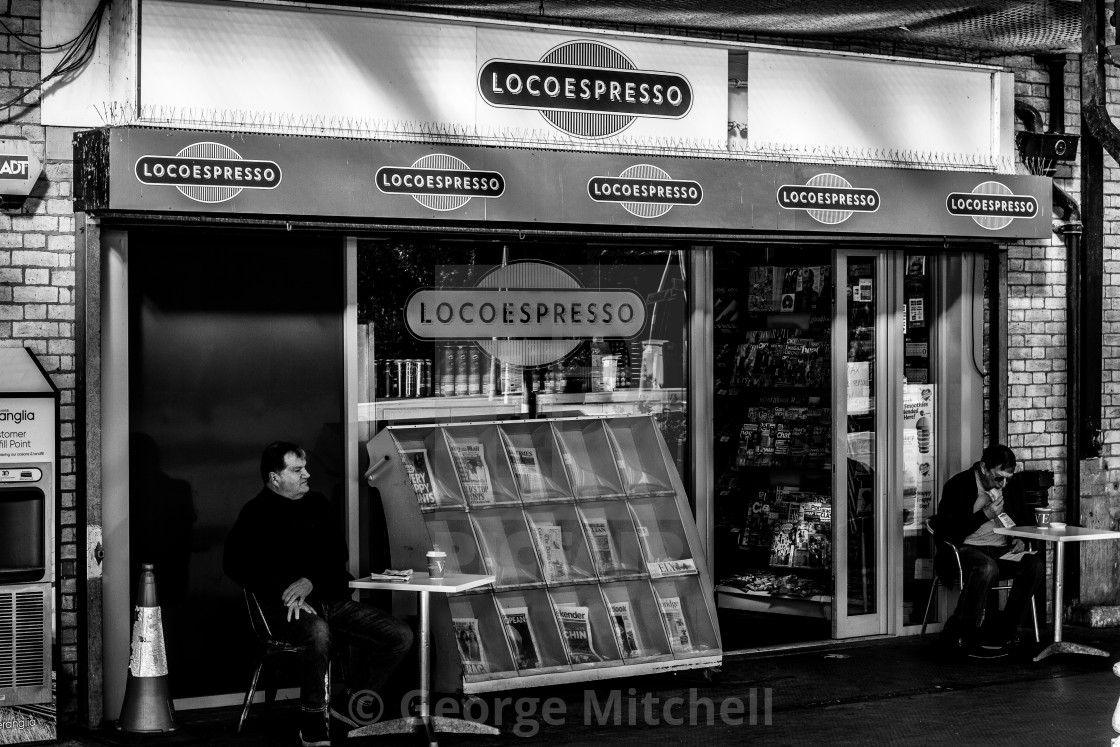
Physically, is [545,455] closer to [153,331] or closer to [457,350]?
[457,350]

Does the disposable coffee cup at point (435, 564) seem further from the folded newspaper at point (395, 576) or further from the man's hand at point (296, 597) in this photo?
the man's hand at point (296, 597)

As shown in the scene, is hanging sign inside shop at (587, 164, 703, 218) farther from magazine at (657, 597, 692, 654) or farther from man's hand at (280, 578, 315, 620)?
man's hand at (280, 578, 315, 620)

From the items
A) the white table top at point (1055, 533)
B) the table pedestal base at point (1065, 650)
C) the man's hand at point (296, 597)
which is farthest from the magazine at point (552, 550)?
the table pedestal base at point (1065, 650)

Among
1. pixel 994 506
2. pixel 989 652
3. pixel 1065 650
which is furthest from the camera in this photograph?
pixel 994 506

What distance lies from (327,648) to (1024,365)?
543 centimetres

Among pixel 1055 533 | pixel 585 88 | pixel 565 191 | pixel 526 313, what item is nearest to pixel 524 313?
pixel 526 313

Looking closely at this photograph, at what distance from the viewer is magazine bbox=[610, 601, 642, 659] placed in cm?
774

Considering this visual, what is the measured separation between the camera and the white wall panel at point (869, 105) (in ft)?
27.2

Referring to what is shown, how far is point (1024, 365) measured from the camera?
9617 mm

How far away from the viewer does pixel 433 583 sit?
21.9 feet

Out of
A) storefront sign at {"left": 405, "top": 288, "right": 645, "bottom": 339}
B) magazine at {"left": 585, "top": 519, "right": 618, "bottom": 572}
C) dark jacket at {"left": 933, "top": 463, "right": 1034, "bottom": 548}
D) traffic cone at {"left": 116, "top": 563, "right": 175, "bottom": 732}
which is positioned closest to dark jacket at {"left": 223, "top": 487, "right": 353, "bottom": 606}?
traffic cone at {"left": 116, "top": 563, "right": 175, "bottom": 732}

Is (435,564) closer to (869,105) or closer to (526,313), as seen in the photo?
(526,313)

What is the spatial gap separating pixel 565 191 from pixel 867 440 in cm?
298

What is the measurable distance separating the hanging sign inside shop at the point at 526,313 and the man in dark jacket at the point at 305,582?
140 centimetres
